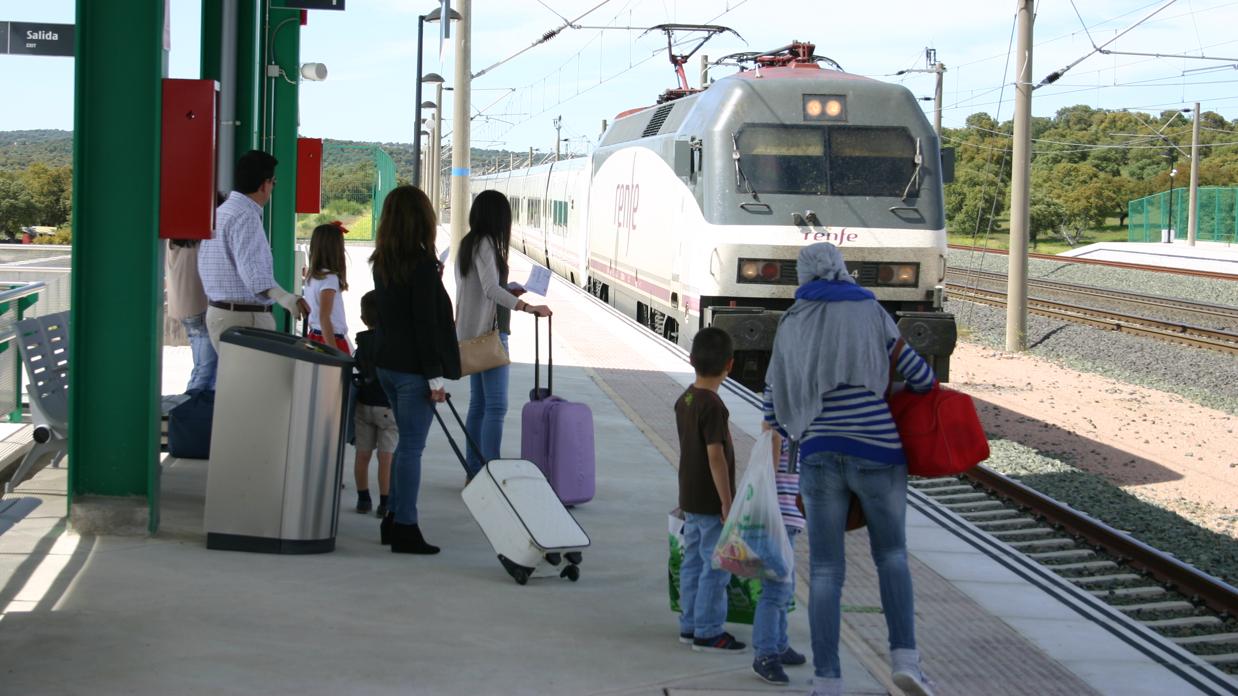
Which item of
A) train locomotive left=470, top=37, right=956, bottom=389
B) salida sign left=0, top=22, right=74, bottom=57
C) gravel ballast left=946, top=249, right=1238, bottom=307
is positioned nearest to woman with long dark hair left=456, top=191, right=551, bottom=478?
train locomotive left=470, top=37, right=956, bottom=389

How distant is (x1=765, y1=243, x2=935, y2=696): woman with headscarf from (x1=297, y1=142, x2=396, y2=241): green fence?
19.5m

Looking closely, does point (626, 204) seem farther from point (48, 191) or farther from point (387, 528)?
point (48, 191)

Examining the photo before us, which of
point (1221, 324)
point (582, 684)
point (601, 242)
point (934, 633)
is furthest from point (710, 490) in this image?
point (1221, 324)

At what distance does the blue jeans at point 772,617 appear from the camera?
498cm

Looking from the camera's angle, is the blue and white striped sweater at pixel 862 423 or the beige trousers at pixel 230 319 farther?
the beige trousers at pixel 230 319

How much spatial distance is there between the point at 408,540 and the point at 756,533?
220 cm

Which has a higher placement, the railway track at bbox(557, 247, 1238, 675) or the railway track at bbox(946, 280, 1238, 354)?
the railway track at bbox(946, 280, 1238, 354)

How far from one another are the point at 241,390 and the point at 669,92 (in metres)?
13.3

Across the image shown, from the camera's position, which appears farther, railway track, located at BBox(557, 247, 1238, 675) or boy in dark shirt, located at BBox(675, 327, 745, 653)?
railway track, located at BBox(557, 247, 1238, 675)

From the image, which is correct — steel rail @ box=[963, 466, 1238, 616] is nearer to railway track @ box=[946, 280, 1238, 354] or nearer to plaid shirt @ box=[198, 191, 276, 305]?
plaid shirt @ box=[198, 191, 276, 305]

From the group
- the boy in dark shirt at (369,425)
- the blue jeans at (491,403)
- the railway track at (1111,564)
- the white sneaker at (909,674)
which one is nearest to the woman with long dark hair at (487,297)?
the blue jeans at (491,403)

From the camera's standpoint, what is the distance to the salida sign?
11.6 metres

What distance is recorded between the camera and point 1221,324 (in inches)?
906

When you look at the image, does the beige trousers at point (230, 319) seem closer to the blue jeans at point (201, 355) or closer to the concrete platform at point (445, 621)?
the blue jeans at point (201, 355)
